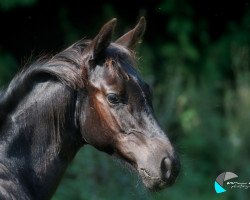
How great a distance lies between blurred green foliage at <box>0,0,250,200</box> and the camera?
26.5ft

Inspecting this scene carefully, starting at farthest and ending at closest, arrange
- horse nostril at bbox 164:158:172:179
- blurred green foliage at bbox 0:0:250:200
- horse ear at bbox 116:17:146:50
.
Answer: blurred green foliage at bbox 0:0:250:200
horse ear at bbox 116:17:146:50
horse nostril at bbox 164:158:172:179

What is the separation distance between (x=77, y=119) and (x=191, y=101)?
245 inches

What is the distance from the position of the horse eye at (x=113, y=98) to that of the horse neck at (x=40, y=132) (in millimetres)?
225

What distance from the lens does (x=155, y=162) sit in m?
4.32

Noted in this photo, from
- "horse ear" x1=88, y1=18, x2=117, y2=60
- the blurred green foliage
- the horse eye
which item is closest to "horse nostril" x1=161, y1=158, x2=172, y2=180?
the horse eye

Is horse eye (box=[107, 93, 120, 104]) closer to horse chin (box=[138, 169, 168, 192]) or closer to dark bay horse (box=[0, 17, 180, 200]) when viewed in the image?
dark bay horse (box=[0, 17, 180, 200])

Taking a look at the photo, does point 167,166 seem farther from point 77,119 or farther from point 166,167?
point 77,119

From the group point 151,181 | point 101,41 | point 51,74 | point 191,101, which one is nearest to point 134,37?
point 101,41

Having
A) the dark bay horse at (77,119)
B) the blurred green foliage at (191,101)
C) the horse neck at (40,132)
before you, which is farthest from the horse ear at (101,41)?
the blurred green foliage at (191,101)

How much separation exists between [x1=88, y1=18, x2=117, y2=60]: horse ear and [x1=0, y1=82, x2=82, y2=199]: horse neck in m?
0.25

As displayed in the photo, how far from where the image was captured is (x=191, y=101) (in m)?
10.7

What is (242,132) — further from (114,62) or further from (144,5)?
(114,62)

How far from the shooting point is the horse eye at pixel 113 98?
14.4 ft

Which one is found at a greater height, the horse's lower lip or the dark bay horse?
the dark bay horse
